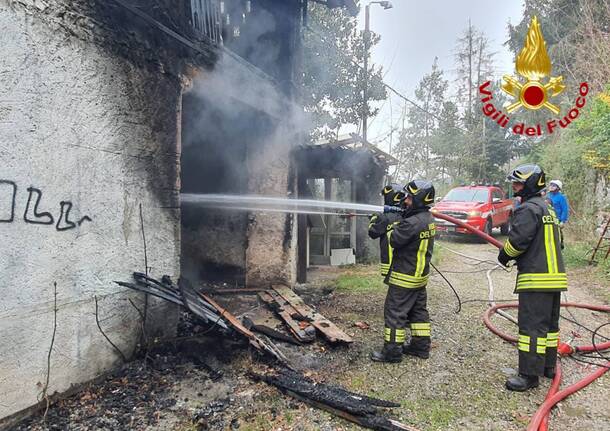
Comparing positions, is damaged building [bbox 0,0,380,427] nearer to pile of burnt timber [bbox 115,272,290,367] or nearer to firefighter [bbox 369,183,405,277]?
pile of burnt timber [bbox 115,272,290,367]

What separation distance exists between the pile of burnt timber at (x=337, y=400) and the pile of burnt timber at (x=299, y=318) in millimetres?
809

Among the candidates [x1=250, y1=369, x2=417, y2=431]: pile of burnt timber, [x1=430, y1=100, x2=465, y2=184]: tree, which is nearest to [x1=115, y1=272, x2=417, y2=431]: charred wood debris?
[x1=250, y1=369, x2=417, y2=431]: pile of burnt timber

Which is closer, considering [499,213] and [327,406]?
[327,406]

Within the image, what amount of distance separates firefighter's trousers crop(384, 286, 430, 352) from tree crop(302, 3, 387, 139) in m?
12.4

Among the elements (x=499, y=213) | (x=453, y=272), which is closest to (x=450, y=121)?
(x=499, y=213)

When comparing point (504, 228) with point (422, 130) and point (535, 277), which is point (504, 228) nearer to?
point (535, 277)

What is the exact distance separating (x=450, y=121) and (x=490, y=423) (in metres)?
27.1

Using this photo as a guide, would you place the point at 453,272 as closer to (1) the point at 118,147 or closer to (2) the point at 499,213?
(2) the point at 499,213

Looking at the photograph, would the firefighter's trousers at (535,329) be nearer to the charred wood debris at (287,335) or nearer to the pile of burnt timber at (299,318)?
the charred wood debris at (287,335)

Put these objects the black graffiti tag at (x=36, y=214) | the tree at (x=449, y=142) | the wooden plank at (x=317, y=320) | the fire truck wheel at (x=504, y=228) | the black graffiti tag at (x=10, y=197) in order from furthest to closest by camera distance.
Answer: the tree at (x=449, y=142) < the fire truck wheel at (x=504, y=228) < the wooden plank at (x=317, y=320) < the black graffiti tag at (x=36, y=214) < the black graffiti tag at (x=10, y=197)

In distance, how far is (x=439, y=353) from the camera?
4324mm

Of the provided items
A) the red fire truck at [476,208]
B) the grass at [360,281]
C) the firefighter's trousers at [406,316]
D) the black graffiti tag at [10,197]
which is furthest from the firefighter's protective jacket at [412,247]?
the red fire truck at [476,208]

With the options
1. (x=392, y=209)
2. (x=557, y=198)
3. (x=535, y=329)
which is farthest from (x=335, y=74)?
(x=535, y=329)

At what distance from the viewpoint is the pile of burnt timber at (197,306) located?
358 centimetres
